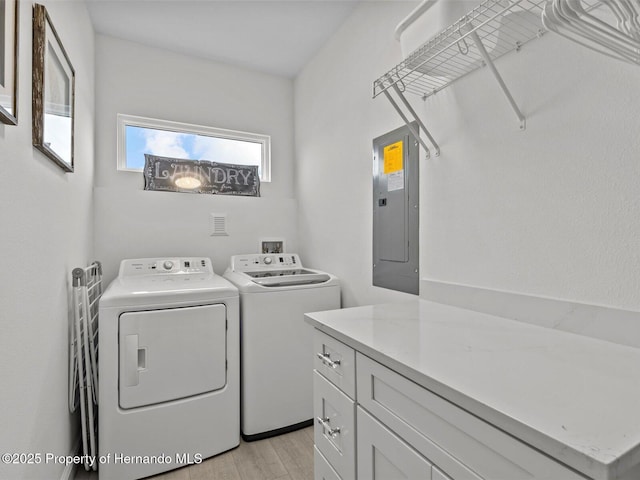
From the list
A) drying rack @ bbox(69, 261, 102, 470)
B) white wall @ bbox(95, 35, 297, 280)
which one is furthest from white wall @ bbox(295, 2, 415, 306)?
drying rack @ bbox(69, 261, 102, 470)

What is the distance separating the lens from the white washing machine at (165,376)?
65.3 inches

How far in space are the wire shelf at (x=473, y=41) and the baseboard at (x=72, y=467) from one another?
2294 millimetres

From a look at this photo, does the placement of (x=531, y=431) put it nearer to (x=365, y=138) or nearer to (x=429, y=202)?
(x=429, y=202)

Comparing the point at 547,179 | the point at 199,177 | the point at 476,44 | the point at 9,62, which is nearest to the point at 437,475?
the point at 547,179

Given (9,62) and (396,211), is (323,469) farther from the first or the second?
(9,62)

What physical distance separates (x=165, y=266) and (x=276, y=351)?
104 centimetres

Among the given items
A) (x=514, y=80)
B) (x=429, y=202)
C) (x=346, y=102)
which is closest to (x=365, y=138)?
(x=346, y=102)

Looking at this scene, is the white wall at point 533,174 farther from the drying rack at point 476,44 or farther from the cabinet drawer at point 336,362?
the cabinet drawer at point 336,362

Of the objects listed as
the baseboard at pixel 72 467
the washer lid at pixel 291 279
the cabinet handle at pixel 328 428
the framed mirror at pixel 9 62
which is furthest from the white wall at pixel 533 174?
the baseboard at pixel 72 467

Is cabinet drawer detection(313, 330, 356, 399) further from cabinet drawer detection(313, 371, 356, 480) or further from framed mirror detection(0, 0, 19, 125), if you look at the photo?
framed mirror detection(0, 0, 19, 125)

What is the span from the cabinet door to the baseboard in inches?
59.4

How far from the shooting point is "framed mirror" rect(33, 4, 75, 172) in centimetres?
117

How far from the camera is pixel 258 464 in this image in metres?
1.79

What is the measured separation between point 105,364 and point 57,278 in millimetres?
510
